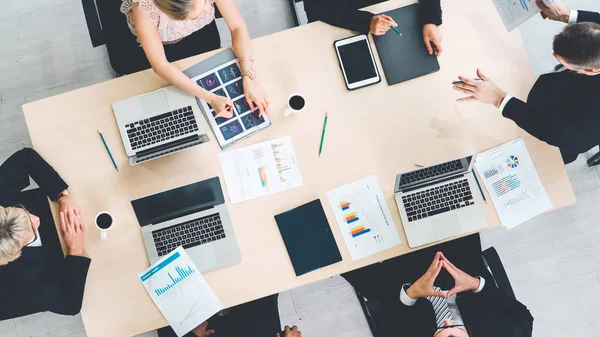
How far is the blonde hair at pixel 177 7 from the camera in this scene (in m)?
1.58

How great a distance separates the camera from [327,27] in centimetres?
190

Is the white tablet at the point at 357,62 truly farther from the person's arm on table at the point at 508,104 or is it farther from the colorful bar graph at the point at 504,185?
the colorful bar graph at the point at 504,185

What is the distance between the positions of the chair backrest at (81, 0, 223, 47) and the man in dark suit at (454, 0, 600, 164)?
4.15 ft

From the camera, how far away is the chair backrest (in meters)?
1.92

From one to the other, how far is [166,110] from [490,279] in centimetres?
153

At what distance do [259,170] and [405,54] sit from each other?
2.42 ft

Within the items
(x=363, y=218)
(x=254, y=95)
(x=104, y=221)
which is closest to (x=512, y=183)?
(x=363, y=218)

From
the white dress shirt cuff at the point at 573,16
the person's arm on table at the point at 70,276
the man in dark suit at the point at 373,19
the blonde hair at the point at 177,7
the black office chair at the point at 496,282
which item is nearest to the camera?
the blonde hair at the point at 177,7

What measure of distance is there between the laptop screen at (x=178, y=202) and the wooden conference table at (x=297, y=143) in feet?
0.15

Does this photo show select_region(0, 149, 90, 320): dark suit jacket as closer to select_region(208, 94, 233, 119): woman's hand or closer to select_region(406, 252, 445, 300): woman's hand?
select_region(208, 94, 233, 119): woman's hand

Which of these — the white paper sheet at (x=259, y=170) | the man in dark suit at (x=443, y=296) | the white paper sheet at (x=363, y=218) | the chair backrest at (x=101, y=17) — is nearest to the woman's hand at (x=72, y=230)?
the white paper sheet at (x=259, y=170)

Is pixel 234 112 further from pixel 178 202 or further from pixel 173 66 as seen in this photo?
pixel 178 202

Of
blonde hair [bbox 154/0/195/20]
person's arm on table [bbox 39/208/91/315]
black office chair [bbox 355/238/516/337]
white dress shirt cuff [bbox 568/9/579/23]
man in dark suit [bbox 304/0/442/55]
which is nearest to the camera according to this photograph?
blonde hair [bbox 154/0/195/20]

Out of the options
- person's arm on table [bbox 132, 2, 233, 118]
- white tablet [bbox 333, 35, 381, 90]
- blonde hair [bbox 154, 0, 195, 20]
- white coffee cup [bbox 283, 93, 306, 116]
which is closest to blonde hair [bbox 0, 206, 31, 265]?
person's arm on table [bbox 132, 2, 233, 118]
